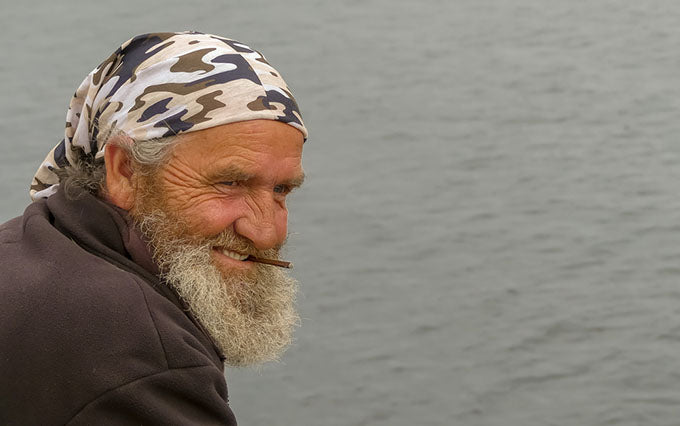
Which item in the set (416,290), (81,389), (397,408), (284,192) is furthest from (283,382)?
(81,389)

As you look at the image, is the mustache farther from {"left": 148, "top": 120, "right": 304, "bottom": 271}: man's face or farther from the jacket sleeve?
the jacket sleeve

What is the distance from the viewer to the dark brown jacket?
2037mm

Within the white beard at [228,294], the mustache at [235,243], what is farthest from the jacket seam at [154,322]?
the mustache at [235,243]

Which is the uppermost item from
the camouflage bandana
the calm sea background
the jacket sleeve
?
the camouflage bandana

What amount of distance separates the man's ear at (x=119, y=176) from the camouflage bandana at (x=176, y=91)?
3 cm

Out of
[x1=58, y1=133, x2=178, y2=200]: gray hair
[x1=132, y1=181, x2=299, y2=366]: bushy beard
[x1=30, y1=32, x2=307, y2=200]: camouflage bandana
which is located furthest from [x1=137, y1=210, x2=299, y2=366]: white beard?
[x1=30, y1=32, x2=307, y2=200]: camouflage bandana

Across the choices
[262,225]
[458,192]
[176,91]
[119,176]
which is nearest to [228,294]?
[262,225]

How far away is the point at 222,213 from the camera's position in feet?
8.02

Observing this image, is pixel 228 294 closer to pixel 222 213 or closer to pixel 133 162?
pixel 222 213

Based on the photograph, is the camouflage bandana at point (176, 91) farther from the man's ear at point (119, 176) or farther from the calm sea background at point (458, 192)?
the calm sea background at point (458, 192)

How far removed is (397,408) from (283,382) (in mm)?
611

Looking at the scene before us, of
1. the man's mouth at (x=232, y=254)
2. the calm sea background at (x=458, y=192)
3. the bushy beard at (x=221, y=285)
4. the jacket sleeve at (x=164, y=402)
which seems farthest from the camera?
the calm sea background at (x=458, y=192)

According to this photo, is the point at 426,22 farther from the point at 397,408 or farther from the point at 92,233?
the point at 92,233

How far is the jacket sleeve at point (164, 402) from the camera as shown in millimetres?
2035
